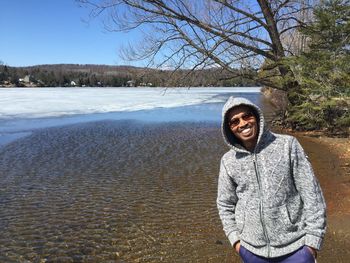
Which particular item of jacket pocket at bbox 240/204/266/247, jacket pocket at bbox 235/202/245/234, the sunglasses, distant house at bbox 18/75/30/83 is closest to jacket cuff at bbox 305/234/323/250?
jacket pocket at bbox 240/204/266/247

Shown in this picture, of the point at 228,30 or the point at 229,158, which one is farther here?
the point at 228,30

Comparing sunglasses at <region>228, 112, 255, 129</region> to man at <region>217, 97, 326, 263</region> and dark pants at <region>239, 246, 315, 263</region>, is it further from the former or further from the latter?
dark pants at <region>239, 246, 315, 263</region>

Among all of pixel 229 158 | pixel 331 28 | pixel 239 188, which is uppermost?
pixel 331 28

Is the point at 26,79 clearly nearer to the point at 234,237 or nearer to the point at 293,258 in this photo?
the point at 234,237

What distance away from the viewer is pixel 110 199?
7363 mm

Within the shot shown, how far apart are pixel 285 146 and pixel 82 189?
6334 millimetres

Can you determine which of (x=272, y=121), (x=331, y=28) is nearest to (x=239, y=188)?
(x=331, y=28)

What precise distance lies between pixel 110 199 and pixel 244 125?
5.36m

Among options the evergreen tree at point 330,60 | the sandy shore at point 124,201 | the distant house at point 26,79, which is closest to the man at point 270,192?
the sandy shore at point 124,201

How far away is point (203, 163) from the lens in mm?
10438

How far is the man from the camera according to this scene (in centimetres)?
229

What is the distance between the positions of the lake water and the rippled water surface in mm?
14

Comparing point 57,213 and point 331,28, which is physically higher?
point 331,28

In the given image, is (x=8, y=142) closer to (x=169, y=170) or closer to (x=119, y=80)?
(x=169, y=170)
